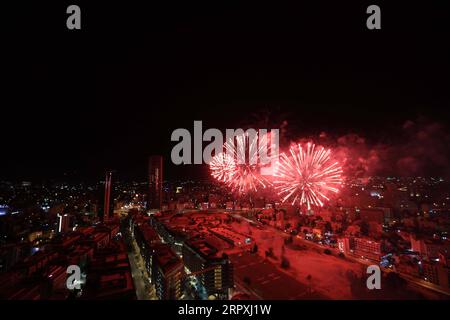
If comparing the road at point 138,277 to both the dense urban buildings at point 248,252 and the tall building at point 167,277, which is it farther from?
the tall building at point 167,277

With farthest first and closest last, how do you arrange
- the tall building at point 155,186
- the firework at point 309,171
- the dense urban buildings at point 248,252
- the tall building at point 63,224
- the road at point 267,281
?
the tall building at point 155,186 < the tall building at point 63,224 < the firework at point 309,171 < the dense urban buildings at point 248,252 < the road at point 267,281

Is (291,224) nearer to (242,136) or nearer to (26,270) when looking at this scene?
(242,136)

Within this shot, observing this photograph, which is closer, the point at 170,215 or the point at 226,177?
the point at 226,177

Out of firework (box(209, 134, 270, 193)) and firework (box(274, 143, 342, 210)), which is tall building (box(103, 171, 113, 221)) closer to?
firework (box(209, 134, 270, 193))

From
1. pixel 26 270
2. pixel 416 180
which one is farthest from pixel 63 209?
pixel 416 180

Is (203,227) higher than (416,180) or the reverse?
the reverse

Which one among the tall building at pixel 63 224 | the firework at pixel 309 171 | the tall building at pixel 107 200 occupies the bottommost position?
the tall building at pixel 63 224

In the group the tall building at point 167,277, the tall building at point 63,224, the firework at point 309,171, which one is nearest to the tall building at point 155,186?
the tall building at point 63,224
